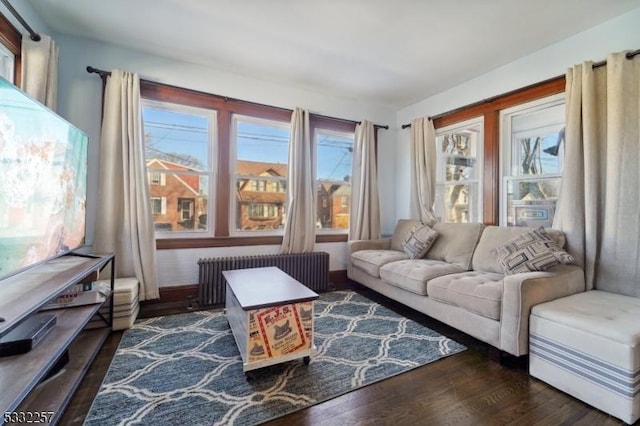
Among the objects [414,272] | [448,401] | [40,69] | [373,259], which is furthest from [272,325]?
[40,69]

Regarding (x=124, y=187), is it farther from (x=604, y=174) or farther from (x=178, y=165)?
(x=604, y=174)

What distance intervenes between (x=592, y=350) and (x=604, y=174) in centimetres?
151

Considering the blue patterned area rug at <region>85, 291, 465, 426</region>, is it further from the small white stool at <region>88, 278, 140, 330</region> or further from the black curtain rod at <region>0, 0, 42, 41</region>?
the black curtain rod at <region>0, 0, 42, 41</region>

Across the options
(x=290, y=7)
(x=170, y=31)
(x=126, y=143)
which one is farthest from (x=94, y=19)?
(x=290, y=7)

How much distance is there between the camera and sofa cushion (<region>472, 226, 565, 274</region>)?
2.60m

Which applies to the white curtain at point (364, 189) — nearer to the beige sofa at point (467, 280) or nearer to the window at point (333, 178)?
the window at point (333, 178)

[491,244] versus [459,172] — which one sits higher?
[459,172]

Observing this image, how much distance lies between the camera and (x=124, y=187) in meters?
2.72

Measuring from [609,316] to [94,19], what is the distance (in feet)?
14.2

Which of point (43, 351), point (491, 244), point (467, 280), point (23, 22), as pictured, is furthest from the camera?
point (491, 244)

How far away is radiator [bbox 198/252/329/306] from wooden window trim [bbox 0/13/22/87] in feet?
6.94

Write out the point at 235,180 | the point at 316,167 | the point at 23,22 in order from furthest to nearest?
the point at 316,167 → the point at 235,180 → the point at 23,22

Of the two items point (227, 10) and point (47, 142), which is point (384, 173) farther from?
point (47, 142)

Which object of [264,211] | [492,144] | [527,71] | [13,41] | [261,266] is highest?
[527,71]
